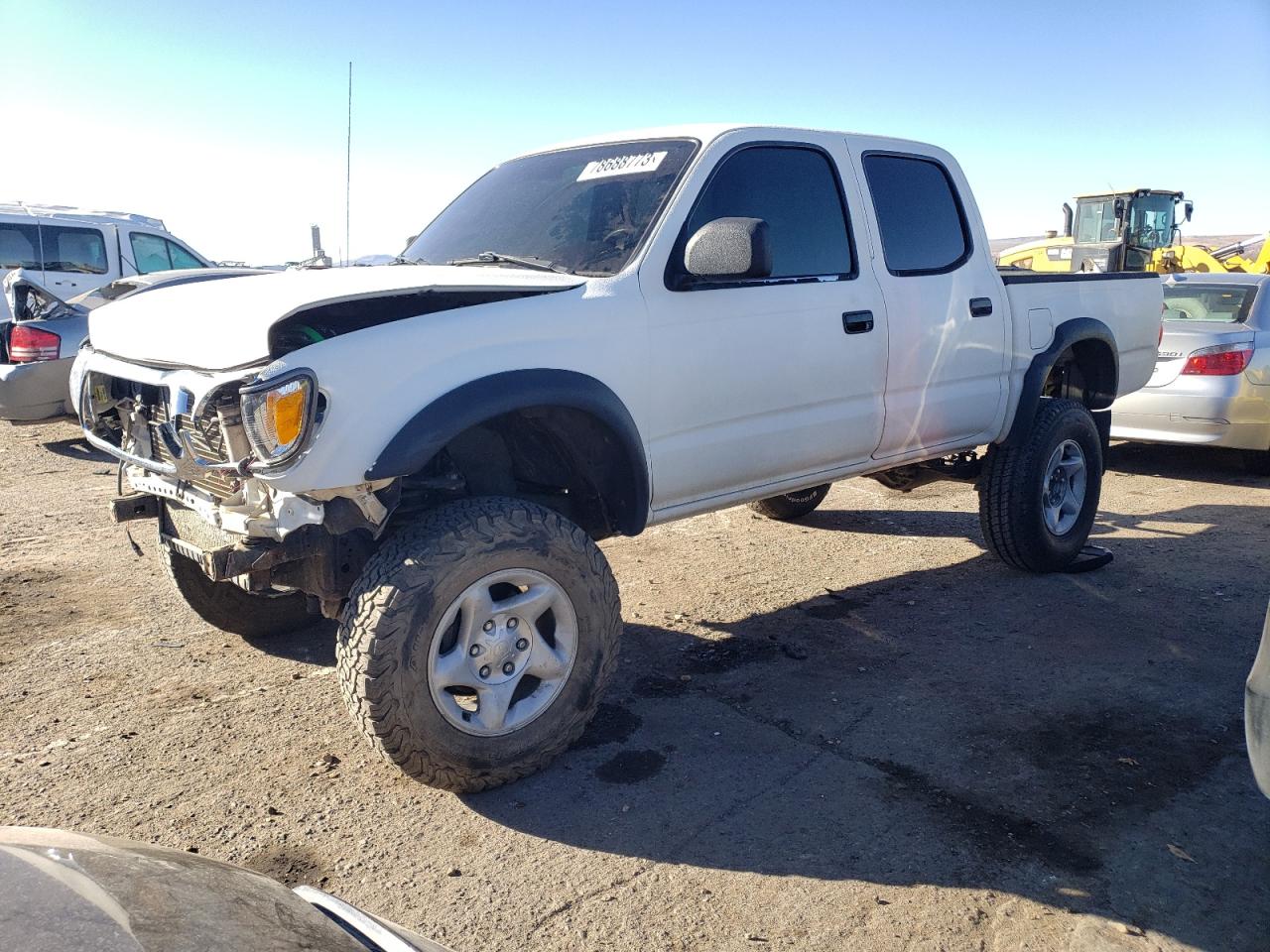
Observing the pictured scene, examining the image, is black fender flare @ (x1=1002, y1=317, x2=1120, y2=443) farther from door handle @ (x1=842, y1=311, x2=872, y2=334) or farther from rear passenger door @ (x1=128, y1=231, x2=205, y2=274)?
rear passenger door @ (x1=128, y1=231, x2=205, y2=274)

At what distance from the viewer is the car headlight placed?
2.85m

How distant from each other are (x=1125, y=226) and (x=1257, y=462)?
40.7ft

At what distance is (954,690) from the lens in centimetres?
406

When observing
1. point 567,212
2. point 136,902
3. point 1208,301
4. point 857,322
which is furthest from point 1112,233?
point 136,902

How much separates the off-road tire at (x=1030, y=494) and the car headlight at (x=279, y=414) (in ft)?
12.1

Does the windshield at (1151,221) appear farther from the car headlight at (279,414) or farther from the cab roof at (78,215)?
the car headlight at (279,414)

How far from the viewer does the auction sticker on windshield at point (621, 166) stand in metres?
4.07

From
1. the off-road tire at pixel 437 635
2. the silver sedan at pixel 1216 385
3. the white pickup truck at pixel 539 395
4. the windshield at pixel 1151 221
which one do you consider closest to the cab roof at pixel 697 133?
the white pickup truck at pixel 539 395

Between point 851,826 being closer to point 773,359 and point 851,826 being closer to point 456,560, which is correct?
point 456,560

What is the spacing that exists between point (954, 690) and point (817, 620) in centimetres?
94

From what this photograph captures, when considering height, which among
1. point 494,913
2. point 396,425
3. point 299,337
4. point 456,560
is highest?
point 299,337

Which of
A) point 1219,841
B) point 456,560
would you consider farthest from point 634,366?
point 1219,841

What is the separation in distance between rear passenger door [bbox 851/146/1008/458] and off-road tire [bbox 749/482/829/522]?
5.35 ft

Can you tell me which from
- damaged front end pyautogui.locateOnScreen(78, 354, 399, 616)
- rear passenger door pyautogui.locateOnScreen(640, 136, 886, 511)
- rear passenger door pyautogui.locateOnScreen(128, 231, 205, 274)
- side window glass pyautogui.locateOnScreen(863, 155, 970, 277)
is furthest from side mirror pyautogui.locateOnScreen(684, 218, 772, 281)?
rear passenger door pyautogui.locateOnScreen(128, 231, 205, 274)
